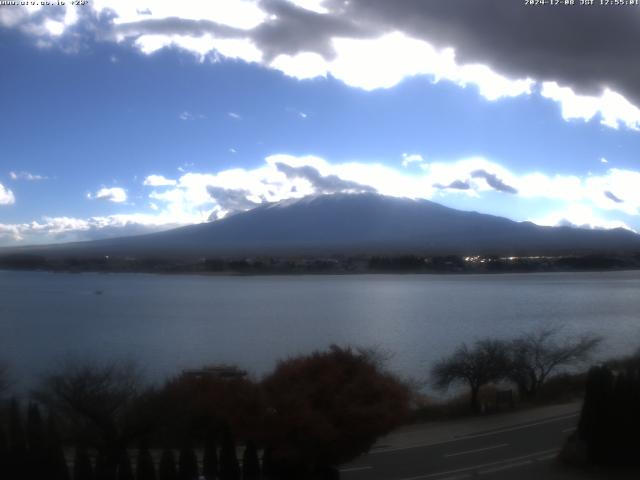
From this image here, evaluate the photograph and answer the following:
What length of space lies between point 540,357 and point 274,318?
15224mm

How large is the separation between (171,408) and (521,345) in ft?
42.1

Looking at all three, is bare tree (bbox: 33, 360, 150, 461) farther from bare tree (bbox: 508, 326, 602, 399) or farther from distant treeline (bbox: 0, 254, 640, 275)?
distant treeline (bbox: 0, 254, 640, 275)

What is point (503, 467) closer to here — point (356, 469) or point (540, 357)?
point (356, 469)

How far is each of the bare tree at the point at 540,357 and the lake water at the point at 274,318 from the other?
1.90 meters

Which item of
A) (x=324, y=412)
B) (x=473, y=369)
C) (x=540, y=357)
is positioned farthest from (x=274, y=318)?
(x=324, y=412)

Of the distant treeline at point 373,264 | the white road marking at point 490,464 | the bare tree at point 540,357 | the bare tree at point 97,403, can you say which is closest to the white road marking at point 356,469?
the white road marking at point 490,464

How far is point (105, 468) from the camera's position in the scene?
8.73 metres

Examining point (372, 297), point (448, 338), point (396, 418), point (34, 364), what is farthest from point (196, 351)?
point (372, 297)

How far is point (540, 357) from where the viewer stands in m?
21.2

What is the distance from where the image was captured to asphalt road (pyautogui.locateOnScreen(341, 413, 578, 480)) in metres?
10.8

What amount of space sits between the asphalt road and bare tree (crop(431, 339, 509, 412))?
4306 millimetres

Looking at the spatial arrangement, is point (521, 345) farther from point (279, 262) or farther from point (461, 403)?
point (279, 262)

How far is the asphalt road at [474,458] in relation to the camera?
427 inches

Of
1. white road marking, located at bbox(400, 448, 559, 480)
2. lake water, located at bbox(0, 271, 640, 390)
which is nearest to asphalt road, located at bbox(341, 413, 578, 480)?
white road marking, located at bbox(400, 448, 559, 480)
